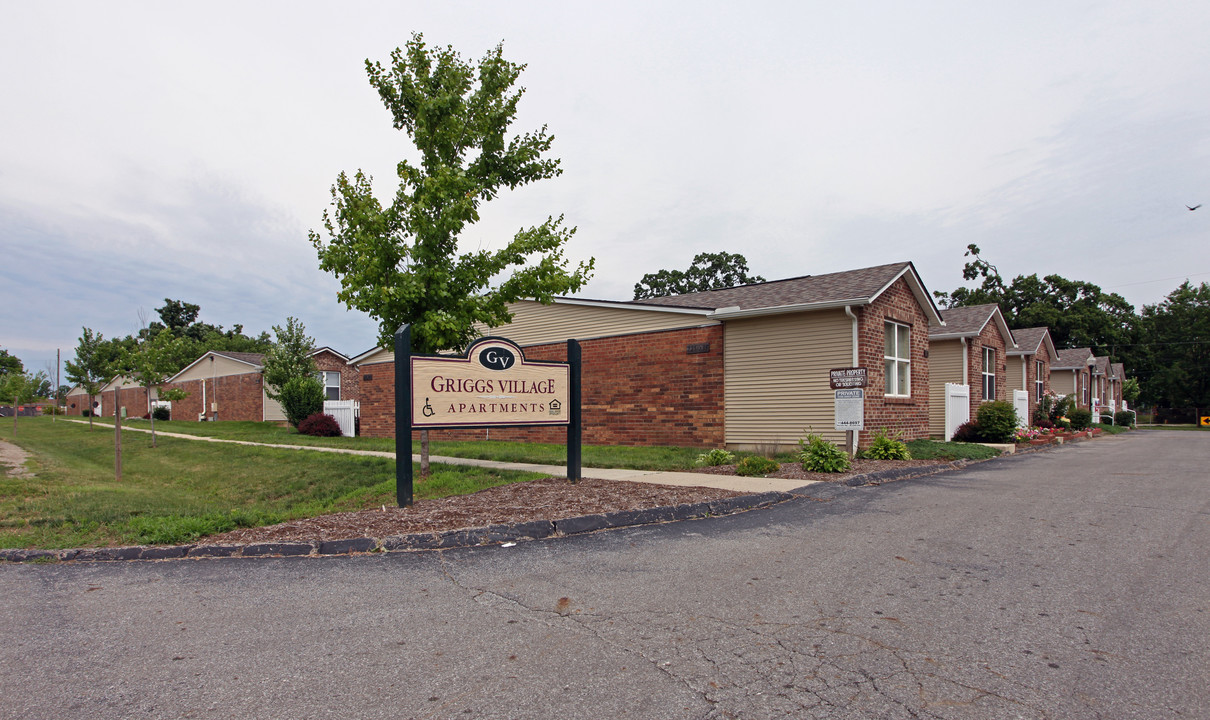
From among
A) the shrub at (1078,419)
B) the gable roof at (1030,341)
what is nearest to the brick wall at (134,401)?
the gable roof at (1030,341)

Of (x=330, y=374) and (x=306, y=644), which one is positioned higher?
(x=330, y=374)

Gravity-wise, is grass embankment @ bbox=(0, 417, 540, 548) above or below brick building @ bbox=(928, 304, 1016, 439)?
below

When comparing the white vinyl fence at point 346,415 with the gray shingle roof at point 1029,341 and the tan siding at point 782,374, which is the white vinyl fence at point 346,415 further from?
the gray shingle roof at point 1029,341

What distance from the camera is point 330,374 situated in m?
34.0

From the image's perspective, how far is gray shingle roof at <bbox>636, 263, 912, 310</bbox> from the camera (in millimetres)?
15055

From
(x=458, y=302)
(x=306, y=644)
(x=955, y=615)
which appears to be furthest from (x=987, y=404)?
(x=306, y=644)

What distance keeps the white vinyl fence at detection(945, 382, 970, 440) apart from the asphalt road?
1363 centimetres

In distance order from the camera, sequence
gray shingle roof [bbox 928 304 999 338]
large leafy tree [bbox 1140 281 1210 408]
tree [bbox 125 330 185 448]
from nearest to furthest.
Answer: tree [bbox 125 330 185 448]
gray shingle roof [bbox 928 304 999 338]
large leafy tree [bbox 1140 281 1210 408]

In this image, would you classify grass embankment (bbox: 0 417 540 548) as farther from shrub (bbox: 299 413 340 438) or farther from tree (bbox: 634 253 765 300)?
tree (bbox: 634 253 765 300)

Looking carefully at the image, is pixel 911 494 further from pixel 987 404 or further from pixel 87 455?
pixel 87 455

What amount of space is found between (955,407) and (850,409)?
10413 millimetres

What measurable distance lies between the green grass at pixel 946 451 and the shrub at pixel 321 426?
749 inches

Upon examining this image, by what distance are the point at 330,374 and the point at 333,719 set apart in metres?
33.3

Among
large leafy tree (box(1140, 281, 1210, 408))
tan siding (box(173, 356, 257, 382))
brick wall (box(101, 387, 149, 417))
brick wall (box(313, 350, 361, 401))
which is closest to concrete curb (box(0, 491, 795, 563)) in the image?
brick wall (box(313, 350, 361, 401))
